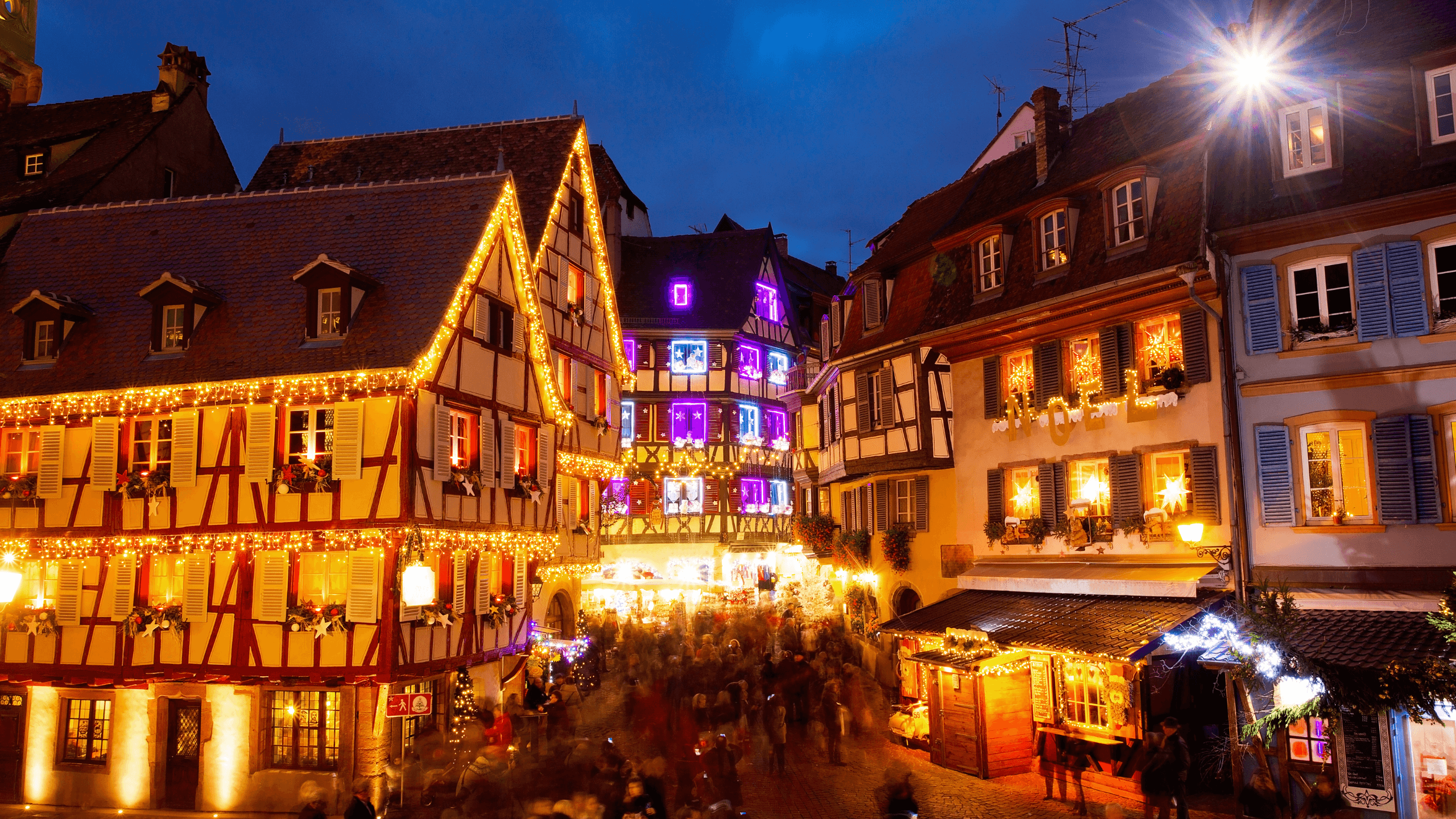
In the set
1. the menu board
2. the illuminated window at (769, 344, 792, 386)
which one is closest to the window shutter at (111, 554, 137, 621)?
the menu board

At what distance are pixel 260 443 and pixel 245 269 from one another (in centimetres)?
437

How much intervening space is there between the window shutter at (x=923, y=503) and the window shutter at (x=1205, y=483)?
745 centimetres

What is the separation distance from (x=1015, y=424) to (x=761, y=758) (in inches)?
318

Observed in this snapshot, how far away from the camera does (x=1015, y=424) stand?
21.5 meters

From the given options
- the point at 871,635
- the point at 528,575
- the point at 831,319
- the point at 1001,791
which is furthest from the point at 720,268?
the point at 1001,791

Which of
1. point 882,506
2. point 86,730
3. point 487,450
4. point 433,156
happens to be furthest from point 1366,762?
point 433,156

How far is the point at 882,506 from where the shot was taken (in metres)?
27.1

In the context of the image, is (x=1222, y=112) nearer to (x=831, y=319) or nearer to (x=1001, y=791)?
(x=1001, y=791)

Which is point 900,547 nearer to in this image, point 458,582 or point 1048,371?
point 1048,371

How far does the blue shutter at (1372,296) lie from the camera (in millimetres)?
15805

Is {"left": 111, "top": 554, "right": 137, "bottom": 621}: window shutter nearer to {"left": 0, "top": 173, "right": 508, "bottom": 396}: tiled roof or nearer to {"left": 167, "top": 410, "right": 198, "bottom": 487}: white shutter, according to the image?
{"left": 167, "top": 410, "right": 198, "bottom": 487}: white shutter

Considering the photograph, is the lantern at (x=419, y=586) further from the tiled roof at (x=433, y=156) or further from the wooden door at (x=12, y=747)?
the tiled roof at (x=433, y=156)

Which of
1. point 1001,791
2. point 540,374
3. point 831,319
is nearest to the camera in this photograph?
point 1001,791

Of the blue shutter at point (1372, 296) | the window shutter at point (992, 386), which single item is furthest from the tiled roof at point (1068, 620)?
the blue shutter at point (1372, 296)
